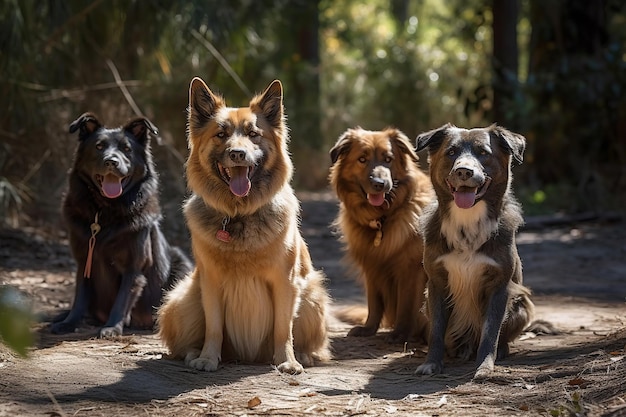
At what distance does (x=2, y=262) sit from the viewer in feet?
30.8

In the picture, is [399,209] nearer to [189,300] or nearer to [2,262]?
[189,300]

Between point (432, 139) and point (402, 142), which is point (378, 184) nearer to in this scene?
point (402, 142)

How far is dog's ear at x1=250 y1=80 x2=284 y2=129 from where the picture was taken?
18.6 feet

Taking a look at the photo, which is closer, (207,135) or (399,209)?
(207,135)

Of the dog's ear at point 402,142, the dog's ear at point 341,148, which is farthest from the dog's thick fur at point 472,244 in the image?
the dog's ear at point 341,148

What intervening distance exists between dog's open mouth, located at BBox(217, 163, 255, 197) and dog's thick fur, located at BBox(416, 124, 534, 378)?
124 centimetres

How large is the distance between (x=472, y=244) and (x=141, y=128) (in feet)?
10.8

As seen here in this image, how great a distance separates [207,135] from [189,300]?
4.00ft

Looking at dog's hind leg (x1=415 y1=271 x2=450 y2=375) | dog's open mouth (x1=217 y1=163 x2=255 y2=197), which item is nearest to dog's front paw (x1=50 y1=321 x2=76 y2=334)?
dog's open mouth (x1=217 y1=163 x2=255 y2=197)

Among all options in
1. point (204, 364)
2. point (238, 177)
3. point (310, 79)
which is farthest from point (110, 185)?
point (310, 79)

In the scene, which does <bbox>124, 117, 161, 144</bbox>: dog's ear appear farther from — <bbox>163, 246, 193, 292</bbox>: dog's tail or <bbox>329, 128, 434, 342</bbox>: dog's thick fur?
<bbox>329, 128, 434, 342</bbox>: dog's thick fur

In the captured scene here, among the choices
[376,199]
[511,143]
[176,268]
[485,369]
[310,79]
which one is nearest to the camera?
[485,369]

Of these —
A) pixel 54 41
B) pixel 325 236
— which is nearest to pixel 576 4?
pixel 325 236

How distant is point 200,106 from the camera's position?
18.4ft
